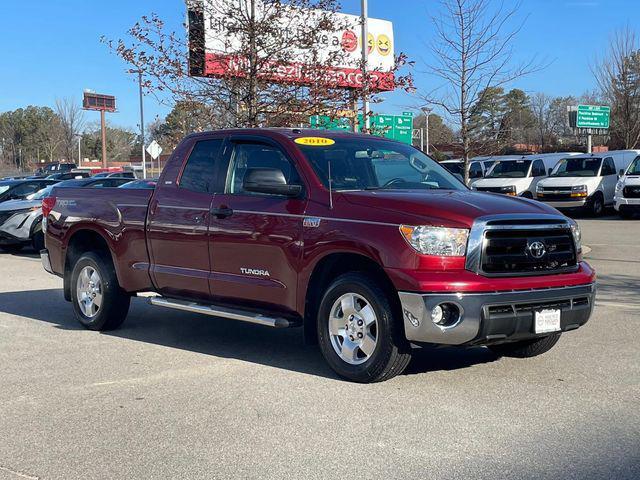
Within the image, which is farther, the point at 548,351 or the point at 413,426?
the point at 548,351

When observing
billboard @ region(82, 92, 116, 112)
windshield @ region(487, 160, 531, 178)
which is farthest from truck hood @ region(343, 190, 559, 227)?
billboard @ region(82, 92, 116, 112)

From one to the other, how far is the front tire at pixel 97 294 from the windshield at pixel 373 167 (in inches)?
111

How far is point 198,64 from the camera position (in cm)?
1350

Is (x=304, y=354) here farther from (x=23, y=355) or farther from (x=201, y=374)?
(x=23, y=355)

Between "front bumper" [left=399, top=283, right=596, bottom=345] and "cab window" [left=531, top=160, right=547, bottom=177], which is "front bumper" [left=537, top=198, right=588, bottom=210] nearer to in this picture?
"cab window" [left=531, top=160, right=547, bottom=177]

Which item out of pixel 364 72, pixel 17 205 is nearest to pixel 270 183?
pixel 364 72

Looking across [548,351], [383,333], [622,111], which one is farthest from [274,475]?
[622,111]

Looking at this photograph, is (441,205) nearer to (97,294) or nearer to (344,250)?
(344,250)

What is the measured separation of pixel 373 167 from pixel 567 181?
2012 cm

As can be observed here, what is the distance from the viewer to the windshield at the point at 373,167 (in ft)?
20.7

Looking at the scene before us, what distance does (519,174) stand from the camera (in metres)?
27.9

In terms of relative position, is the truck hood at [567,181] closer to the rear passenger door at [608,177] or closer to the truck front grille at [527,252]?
the rear passenger door at [608,177]

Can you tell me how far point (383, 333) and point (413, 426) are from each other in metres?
0.90

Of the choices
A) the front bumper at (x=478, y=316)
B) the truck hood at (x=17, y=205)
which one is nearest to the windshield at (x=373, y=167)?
the front bumper at (x=478, y=316)
